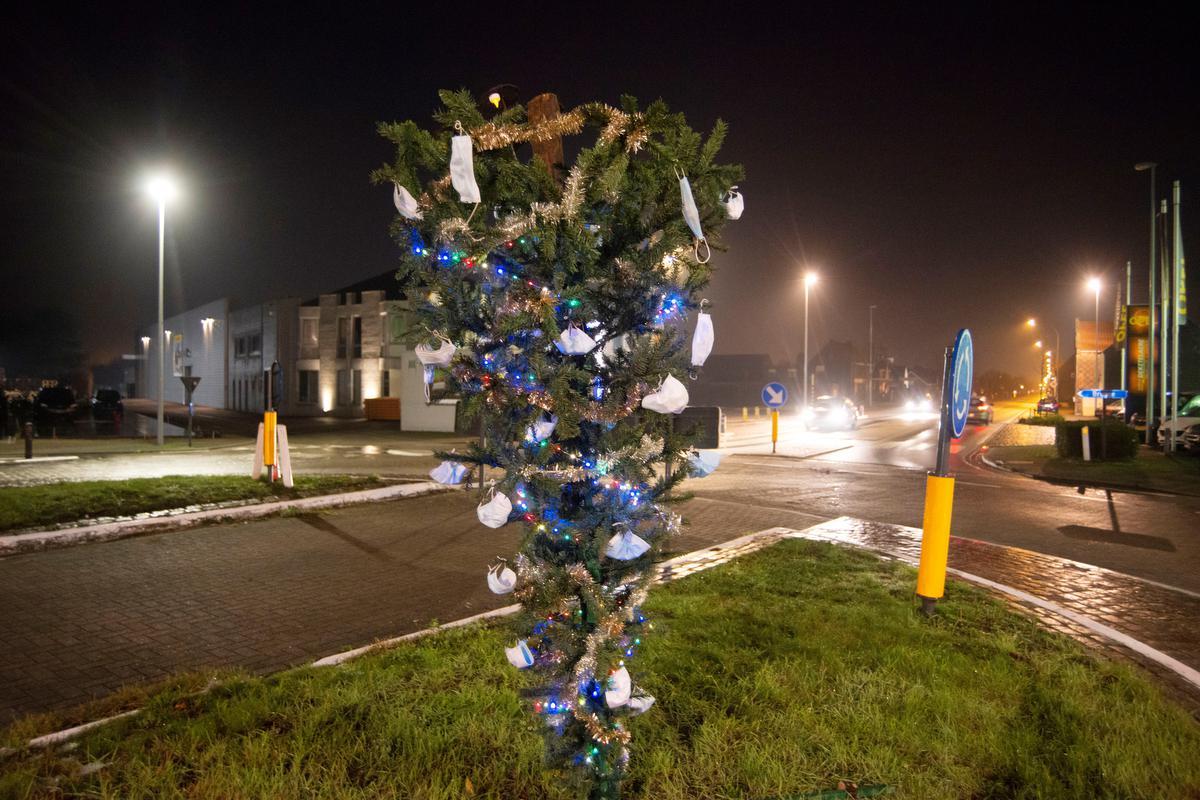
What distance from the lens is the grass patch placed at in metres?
8.64

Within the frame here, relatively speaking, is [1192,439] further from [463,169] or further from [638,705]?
[463,169]

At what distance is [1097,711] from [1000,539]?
6.06 m

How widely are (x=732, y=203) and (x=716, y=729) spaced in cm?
244

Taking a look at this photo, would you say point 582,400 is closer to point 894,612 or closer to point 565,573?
point 565,573

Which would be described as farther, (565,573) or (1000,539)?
(1000,539)

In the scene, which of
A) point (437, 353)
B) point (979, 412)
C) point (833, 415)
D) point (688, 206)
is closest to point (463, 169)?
point (437, 353)

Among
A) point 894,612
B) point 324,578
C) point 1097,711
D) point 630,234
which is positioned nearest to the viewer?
point 630,234

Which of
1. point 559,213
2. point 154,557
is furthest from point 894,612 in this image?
point 154,557

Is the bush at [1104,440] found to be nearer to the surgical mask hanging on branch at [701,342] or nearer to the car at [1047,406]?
the surgical mask hanging on branch at [701,342]

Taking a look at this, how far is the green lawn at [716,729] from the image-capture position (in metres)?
3.04

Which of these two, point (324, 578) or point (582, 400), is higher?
point (582, 400)

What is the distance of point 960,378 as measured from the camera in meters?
5.47

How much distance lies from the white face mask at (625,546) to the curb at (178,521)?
140 inches

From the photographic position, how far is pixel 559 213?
2.48 meters
